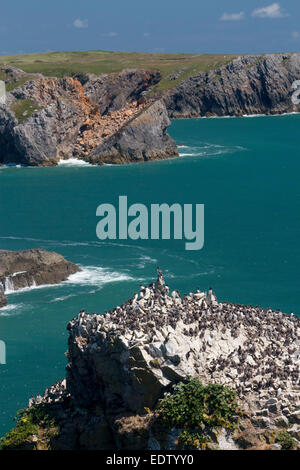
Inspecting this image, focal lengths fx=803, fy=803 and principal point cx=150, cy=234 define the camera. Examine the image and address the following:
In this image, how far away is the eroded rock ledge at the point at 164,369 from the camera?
161ft

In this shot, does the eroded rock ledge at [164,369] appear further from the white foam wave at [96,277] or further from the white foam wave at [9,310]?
the white foam wave at [96,277]

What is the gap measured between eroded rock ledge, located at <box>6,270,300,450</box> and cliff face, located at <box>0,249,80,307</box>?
1628 inches

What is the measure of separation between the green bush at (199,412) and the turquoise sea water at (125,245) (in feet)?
70.4

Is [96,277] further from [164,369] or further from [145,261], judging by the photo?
[164,369]

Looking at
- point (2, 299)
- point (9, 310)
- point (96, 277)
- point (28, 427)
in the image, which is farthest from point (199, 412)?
point (96, 277)

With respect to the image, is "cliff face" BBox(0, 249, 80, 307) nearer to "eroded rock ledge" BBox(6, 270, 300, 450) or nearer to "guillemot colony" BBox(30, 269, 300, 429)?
"eroded rock ledge" BBox(6, 270, 300, 450)

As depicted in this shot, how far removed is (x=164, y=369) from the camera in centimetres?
5081

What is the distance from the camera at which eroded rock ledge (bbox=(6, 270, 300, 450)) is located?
161 ft

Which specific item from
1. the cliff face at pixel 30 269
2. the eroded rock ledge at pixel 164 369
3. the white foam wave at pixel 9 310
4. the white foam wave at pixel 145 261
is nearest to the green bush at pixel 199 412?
the eroded rock ledge at pixel 164 369

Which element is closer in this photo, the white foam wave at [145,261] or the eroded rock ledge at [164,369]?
the eroded rock ledge at [164,369]

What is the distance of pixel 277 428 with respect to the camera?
48.0m

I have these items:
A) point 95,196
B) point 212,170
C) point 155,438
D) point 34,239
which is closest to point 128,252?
point 34,239

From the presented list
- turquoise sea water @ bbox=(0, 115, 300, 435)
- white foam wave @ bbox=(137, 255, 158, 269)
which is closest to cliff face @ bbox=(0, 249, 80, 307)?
turquoise sea water @ bbox=(0, 115, 300, 435)

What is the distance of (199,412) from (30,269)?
56.5 m
